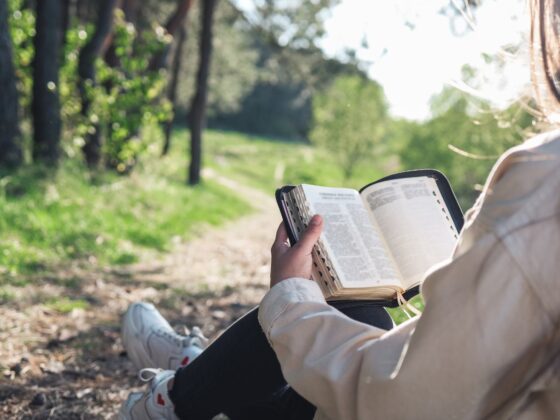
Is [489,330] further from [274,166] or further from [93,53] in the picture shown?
[274,166]

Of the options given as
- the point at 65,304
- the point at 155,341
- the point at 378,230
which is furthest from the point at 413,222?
the point at 65,304

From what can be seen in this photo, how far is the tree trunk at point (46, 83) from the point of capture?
7.57 m

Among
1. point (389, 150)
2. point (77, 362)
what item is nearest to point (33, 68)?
point (77, 362)

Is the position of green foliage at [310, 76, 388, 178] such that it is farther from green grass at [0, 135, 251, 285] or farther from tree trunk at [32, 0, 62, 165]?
tree trunk at [32, 0, 62, 165]

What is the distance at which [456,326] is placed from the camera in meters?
1.16

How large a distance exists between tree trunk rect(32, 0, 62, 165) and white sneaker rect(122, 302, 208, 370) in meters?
5.05

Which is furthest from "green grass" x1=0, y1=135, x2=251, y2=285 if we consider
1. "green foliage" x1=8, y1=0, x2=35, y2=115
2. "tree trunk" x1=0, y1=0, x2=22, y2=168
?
"green foliage" x1=8, y1=0, x2=35, y2=115

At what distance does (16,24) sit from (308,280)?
25.0 feet

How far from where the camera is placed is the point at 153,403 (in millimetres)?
2178

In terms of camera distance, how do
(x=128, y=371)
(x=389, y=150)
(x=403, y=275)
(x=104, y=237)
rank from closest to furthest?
(x=403, y=275)
(x=128, y=371)
(x=104, y=237)
(x=389, y=150)

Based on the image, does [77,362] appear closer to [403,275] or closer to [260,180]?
[403,275]

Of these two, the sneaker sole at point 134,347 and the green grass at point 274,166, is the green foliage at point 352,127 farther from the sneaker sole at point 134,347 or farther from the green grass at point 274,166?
the sneaker sole at point 134,347

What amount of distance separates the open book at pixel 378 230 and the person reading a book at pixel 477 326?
0.76 feet

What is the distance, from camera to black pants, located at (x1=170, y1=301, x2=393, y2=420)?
6.28ft
